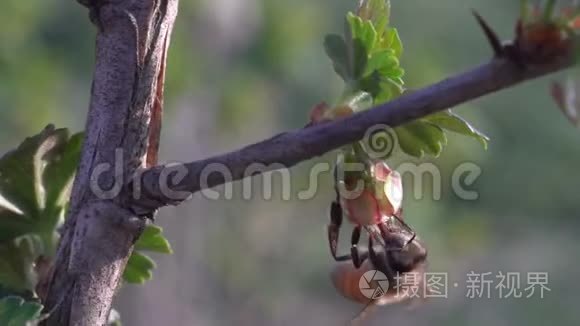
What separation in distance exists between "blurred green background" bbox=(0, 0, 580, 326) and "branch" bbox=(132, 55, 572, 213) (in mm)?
2483

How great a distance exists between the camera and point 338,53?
91 centimetres

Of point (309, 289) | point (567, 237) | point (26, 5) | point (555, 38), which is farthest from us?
point (567, 237)

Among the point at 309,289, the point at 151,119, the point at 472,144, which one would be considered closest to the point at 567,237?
the point at 309,289

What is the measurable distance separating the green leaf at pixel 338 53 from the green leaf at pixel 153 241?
23 cm

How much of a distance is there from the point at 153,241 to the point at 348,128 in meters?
0.35

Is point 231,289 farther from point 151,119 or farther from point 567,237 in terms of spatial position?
point 151,119

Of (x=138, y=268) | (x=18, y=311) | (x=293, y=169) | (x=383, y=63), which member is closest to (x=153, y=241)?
(x=138, y=268)

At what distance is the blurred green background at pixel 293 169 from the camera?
3.30 m

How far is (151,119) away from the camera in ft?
2.81

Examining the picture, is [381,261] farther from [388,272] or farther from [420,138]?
[420,138]

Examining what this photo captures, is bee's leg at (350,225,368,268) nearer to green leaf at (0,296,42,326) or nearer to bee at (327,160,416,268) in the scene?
bee at (327,160,416,268)

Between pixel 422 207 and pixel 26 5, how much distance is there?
1537 millimetres

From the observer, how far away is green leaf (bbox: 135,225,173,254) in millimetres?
957

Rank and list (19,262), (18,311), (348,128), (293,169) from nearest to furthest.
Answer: (348,128), (18,311), (19,262), (293,169)
